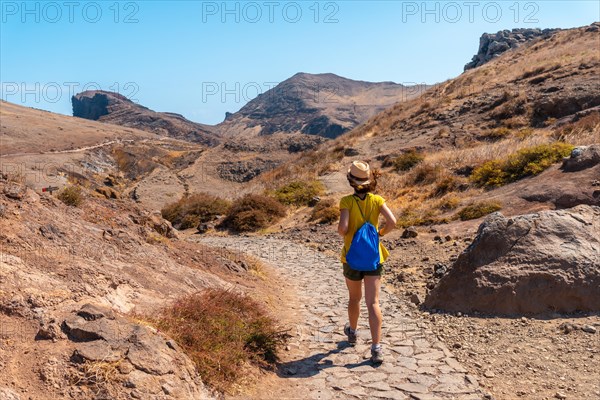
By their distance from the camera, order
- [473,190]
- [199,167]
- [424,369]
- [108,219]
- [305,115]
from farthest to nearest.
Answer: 1. [305,115]
2. [199,167]
3. [473,190]
4. [108,219]
5. [424,369]

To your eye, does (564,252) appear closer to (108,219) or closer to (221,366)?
(221,366)

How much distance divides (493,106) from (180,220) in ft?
61.9

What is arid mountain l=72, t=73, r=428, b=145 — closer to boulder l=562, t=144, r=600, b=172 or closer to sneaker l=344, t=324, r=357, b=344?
boulder l=562, t=144, r=600, b=172

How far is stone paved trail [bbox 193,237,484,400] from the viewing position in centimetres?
451

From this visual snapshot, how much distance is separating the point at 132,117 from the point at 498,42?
3335 inches

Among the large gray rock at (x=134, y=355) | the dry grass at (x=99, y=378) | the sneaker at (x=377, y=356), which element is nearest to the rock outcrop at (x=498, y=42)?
the sneaker at (x=377, y=356)

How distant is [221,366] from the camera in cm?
447

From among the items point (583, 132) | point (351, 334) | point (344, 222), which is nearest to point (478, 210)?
point (583, 132)

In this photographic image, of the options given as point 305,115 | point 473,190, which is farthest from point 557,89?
point 305,115

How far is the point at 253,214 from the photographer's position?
20.4m

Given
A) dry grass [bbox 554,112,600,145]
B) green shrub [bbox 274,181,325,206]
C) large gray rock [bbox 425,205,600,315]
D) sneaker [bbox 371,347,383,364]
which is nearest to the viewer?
sneaker [bbox 371,347,383,364]

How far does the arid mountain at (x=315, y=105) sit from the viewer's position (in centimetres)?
12950

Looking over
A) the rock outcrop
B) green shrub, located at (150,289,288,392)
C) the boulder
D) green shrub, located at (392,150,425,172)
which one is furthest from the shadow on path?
the rock outcrop

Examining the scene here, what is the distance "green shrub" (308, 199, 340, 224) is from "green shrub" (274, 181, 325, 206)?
2.09 meters
